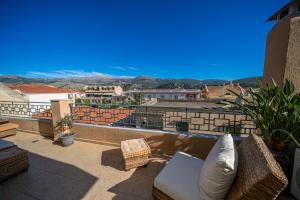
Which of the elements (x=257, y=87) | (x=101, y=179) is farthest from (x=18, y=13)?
(x=257, y=87)

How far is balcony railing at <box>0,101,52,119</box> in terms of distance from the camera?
407 centimetres

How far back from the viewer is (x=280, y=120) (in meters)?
1.47

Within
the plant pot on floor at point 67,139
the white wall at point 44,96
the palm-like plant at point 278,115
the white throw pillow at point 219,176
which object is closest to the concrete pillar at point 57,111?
the plant pot on floor at point 67,139

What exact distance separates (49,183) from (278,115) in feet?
10.2

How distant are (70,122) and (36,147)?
2.92ft

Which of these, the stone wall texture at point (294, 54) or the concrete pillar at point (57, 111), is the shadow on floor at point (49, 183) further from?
the stone wall texture at point (294, 54)

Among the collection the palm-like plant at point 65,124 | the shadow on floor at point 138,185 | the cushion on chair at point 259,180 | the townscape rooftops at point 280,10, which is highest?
the townscape rooftops at point 280,10

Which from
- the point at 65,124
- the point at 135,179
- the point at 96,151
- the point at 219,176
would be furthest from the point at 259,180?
the point at 65,124

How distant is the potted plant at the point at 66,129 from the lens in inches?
125

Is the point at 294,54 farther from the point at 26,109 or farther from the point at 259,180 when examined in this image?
the point at 26,109

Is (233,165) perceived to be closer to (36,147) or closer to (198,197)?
(198,197)

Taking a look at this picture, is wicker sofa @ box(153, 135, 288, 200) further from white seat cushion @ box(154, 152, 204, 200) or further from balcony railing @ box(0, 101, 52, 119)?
balcony railing @ box(0, 101, 52, 119)

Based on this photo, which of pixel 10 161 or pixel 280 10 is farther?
pixel 280 10

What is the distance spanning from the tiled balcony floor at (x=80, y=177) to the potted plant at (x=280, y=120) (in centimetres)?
158
